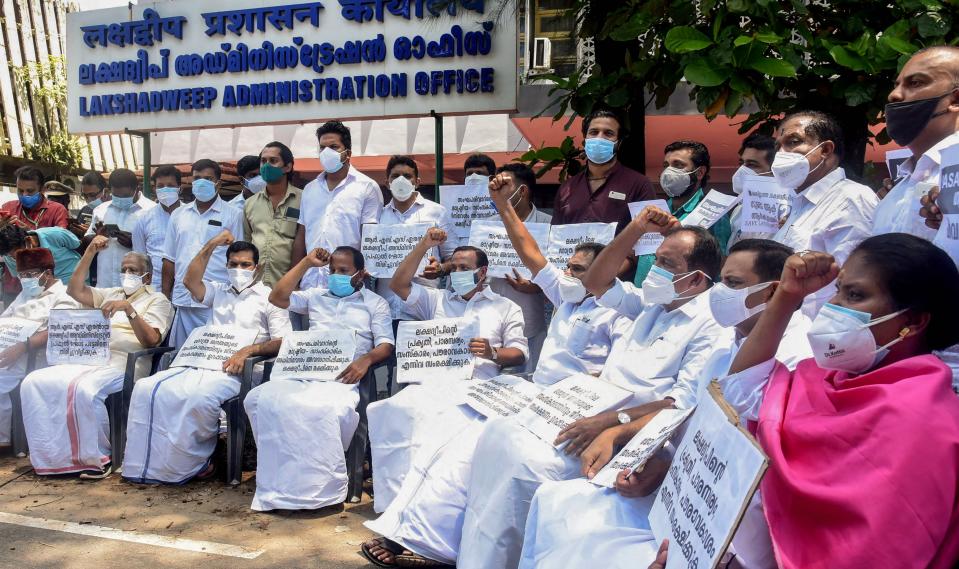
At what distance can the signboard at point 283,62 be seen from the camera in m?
7.46

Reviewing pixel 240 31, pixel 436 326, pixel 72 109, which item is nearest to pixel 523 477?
pixel 436 326

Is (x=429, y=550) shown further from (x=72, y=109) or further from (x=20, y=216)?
(x=72, y=109)

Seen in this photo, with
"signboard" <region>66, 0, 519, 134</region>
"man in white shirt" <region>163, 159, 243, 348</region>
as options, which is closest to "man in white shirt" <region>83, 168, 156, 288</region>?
"man in white shirt" <region>163, 159, 243, 348</region>

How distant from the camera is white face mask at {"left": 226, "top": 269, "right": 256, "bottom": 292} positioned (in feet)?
20.4

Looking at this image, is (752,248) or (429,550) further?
(429,550)

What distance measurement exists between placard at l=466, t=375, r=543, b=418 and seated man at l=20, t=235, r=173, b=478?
295cm

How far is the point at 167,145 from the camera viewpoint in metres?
15.9

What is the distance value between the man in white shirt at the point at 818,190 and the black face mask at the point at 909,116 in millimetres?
673

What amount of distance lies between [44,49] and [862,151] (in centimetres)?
2167

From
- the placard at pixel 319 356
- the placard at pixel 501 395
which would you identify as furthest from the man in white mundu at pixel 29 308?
the placard at pixel 501 395

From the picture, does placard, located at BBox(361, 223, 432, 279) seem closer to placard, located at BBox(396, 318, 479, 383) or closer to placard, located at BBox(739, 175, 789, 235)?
placard, located at BBox(396, 318, 479, 383)

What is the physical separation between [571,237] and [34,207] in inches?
231

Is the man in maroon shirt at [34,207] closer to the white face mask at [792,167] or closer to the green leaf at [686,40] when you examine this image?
the green leaf at [686,40]

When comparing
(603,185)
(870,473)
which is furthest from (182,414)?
(870,473)
